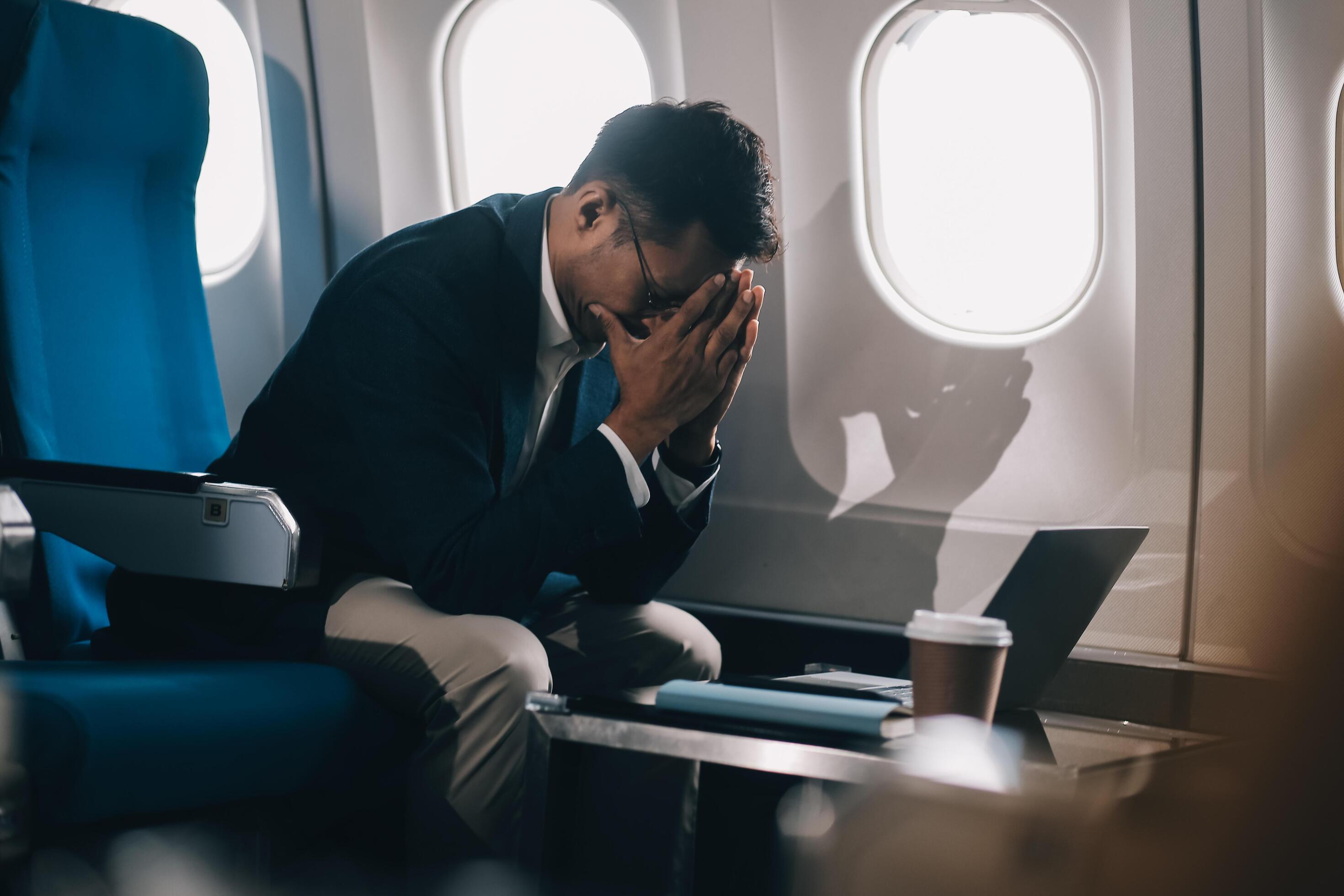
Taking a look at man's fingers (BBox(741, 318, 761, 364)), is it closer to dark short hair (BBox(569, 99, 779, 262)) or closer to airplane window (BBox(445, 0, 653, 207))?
dark short hair (BBox(569, 99, 779, 262))

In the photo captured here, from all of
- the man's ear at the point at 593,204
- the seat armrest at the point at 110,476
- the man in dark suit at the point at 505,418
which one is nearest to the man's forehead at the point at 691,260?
the man in dark suit at the point at 505,418

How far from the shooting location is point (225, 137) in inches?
127

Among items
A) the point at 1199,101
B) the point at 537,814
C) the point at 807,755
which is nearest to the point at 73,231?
the point at 537,814

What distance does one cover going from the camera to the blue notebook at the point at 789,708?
1.15 meters

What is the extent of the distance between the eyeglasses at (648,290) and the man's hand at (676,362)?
21 mm

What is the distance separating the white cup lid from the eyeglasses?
71cm

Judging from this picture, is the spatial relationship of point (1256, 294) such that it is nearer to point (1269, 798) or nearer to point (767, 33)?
point (767, 33)

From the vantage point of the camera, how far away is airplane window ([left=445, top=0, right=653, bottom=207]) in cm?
271

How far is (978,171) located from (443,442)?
1434 mm

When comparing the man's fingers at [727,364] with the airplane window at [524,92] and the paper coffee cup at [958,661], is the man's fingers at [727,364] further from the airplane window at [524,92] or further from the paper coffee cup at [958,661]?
the airplane window at [524,92]

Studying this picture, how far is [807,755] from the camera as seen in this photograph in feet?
3.70

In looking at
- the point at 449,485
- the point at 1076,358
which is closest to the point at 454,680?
the point at 449,485

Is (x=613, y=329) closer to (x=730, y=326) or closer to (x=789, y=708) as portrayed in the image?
(x=730, y=326)

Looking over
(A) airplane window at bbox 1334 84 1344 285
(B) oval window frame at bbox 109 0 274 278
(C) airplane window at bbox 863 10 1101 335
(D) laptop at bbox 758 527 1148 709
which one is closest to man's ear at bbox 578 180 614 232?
(D) laptop at bbox 758 527 1148 709
